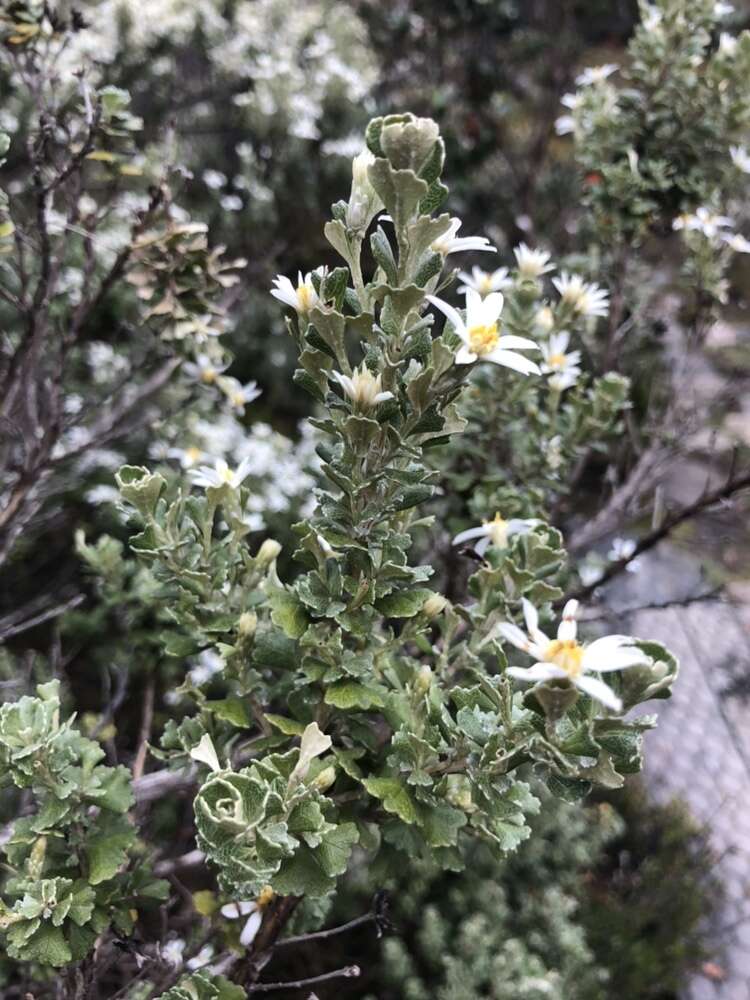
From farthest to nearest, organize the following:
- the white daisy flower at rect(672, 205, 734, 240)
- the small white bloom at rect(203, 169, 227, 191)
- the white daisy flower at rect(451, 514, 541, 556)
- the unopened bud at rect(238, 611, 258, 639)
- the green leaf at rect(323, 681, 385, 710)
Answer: the small white bloom at rect(203, 169, 227, 191) → the white daisy flower at rect(672, 205, 734, 240) → the white daisy flower at rect(451, 514, 541, 556) → the unopened bud at rect(238, 611, 258, 639) → the green leaf at rect(323, 681, 385, 710)

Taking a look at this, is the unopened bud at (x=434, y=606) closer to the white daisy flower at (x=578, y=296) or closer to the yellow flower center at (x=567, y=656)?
the yellow flower center at (x=567, y=656)

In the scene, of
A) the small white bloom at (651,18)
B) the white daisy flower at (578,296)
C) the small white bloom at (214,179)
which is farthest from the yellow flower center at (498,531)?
the small white bloom at (214,179)

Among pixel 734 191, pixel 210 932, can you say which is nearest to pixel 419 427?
pixel 210 932

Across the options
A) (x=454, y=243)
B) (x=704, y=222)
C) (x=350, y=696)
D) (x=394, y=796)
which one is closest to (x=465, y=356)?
(x=454, y=243)

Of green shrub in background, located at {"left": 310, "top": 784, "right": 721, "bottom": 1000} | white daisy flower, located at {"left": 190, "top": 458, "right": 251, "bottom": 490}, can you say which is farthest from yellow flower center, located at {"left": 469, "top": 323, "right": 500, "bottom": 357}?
green shrub in background, located at {"left": 310, "top": 784, "right": 721, "bottom": 1000}

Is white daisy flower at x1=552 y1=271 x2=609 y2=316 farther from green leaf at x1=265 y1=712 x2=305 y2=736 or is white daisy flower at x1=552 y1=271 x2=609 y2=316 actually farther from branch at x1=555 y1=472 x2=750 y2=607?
green leaf at x1=265 y1=712 x2=305 y2=736

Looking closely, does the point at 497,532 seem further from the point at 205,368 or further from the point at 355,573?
the point at 205,368

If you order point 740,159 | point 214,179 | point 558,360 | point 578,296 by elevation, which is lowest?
point 558,360
